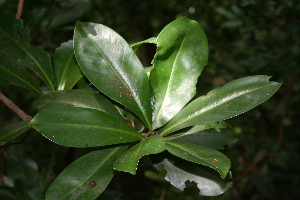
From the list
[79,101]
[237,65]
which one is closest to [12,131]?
[79,101]

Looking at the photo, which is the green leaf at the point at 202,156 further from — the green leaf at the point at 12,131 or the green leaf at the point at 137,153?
the green leaf at the point at 12,131

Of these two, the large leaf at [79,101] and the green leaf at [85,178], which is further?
the large leaf at [79,101]

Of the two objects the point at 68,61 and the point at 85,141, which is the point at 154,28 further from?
the point at 85,141

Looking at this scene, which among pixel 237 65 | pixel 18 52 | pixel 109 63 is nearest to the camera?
pixel 109 63

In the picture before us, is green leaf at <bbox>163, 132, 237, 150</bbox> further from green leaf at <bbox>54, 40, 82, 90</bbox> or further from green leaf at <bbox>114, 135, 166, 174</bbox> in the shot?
green leaf at <bbox>54, 40, 82, 90</bbox>


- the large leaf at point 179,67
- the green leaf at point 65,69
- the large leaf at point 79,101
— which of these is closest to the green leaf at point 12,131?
the large leaf at point 79,101

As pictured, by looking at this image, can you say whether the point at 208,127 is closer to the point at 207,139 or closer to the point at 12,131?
the point at 207,139

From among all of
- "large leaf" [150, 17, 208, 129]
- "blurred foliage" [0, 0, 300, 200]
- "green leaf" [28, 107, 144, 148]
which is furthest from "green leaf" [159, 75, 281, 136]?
"blurred foliage" [0, 0, 300, 200]
